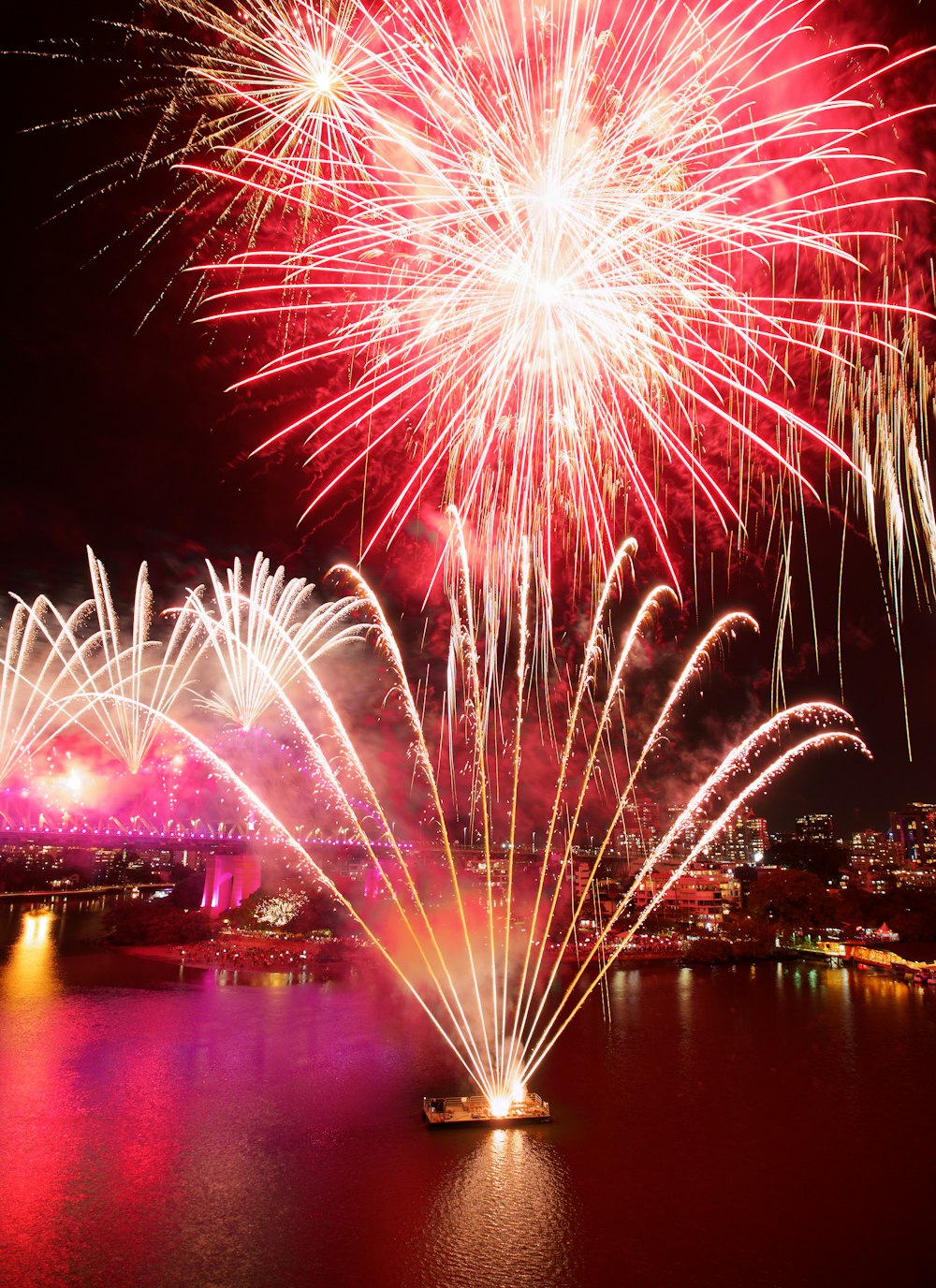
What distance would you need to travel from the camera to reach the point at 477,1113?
12117 millimetres

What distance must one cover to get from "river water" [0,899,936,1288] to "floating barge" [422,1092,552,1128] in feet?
0.81

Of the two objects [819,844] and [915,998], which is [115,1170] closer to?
[915,998]

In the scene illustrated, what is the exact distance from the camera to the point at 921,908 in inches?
1574

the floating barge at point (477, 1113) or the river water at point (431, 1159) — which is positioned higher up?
the floating barge at point (477, 1113)

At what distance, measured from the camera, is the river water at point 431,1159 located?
868 centimetres

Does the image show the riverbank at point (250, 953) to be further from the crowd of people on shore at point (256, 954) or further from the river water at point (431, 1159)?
the river water at point (431, 1159)

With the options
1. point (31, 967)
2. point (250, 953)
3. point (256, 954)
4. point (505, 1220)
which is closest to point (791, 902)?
point (256, 954)

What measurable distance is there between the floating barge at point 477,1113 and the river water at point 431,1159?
25cm

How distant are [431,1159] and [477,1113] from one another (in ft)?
4.11

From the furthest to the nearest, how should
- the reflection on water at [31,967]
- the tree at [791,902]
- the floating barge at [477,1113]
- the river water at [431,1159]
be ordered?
the tree at [791,902]
the reflection on water at [31,967]
the floating barge at [477,1113]
the river water at [431,1159]

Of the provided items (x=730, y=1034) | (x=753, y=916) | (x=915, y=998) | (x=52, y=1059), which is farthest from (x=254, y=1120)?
(x=753, y=916)

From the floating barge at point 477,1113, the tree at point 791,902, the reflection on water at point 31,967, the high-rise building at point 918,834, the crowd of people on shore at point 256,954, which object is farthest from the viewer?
the high-rise building at point 918,834

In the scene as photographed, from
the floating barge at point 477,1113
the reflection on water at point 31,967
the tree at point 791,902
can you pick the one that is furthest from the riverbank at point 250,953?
the tree at point 791,902

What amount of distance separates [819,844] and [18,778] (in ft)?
181
